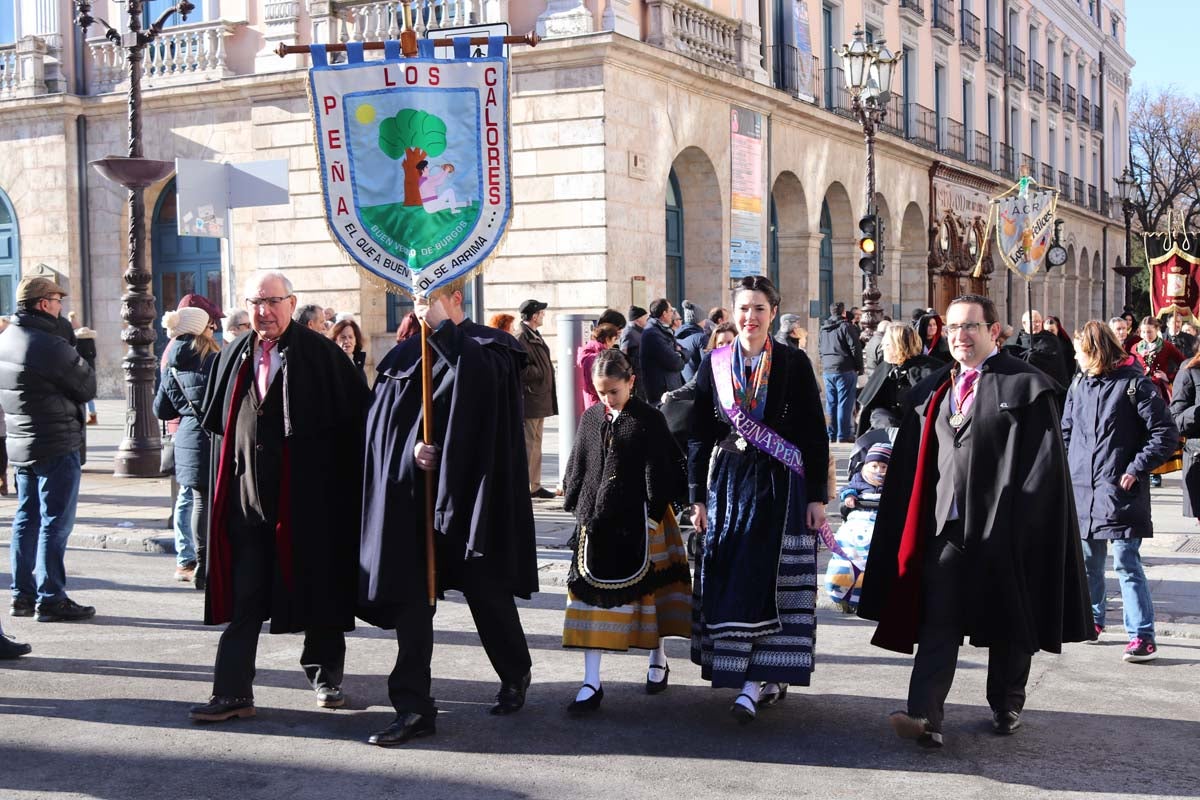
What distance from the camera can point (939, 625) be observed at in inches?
214

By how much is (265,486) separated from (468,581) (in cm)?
92

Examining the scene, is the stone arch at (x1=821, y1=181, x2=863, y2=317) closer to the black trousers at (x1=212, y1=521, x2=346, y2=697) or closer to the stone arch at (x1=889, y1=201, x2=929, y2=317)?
the stone arch at (x1=889, y1=201, x2=929, y2=317)

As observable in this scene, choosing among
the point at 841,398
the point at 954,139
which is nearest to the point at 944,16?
the point at 954,139

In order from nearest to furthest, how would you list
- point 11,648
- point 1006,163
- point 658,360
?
1. point 11,648
2. point 658,360
3. point 1006,163

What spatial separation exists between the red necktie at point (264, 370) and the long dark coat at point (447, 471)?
0.47 meters

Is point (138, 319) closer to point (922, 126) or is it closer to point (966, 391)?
point (966, 391)

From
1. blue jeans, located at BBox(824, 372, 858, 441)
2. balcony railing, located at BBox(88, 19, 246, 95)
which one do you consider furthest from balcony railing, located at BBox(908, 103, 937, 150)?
blue jeans, located at BBox(824, 372, 858, 441)

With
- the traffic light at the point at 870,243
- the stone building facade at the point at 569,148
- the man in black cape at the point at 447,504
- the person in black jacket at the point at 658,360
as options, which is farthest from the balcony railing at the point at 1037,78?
the man in black cape at the point at 447,504

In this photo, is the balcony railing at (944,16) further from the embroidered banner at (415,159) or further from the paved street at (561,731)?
the embroidered banner at (415,159)

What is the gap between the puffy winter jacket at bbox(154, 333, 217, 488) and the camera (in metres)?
8.34

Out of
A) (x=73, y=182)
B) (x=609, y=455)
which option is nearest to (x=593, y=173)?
(x=73, y=182)

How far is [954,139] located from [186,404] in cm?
3059

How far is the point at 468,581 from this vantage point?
19.1 feet

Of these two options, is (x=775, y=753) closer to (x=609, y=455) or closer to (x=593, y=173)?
(x=609, y=455)
